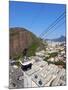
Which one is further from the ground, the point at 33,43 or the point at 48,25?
the point at 48,25

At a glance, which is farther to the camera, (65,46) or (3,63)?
(65,46)

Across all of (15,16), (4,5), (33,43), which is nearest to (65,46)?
(33,43)

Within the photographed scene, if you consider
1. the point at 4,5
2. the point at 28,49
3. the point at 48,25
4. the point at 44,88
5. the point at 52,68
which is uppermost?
the point at 4,5

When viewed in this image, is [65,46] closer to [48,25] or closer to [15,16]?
[48,25]
